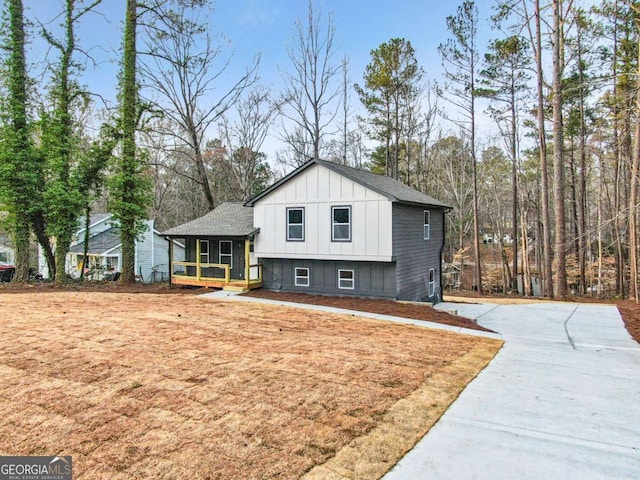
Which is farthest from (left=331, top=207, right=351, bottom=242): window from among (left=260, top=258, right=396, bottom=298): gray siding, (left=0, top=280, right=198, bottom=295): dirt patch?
(left=0, top=280, right=198, bottom=295): dirt patch

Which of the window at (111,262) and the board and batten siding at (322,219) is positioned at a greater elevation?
the board and batten siding at (322,219)

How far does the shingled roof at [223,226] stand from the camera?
47.6 ft

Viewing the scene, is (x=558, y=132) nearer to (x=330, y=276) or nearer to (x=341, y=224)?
(x=341, y=224)

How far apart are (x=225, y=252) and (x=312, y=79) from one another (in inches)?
458

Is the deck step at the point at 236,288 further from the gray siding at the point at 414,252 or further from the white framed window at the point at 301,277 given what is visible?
the gray siding at the point at 414,252

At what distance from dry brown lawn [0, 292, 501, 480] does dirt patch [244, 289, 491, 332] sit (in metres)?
1.65

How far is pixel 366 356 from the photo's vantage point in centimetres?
639

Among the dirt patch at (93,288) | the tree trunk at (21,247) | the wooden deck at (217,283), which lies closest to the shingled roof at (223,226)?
the wooden deck at (217,283)

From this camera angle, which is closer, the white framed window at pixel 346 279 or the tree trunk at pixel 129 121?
the white framed window at pixel 346 279

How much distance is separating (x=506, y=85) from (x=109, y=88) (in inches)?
757

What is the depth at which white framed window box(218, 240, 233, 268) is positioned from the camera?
15453 mm

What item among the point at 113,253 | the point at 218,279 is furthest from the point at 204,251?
the point at 113,253

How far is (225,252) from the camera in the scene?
1560 centimetres

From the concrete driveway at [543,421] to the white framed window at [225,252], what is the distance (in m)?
10.6
